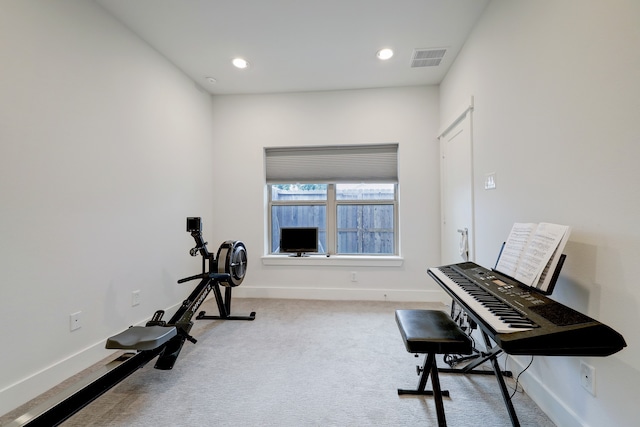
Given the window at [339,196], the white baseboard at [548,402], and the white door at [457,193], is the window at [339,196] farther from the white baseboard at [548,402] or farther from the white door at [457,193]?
the white baseboard at [548,402]

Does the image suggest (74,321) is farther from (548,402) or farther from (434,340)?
(548,402)

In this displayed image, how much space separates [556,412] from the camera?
4.87 feet

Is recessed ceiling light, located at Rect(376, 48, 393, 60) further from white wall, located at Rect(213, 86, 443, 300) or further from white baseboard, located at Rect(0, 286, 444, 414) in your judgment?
white baseboard, located at Rect(0, 286, 444, 414)

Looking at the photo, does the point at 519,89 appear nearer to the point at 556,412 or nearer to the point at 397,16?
the point at 397,16

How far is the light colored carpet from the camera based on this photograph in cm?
154

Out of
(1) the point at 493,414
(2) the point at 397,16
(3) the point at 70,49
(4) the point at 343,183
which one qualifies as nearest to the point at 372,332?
(1) the point at 493,414

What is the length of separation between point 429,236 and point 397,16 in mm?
2458

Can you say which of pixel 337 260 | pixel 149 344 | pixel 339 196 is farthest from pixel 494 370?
pixel 339 196

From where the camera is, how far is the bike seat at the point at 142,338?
1704mm

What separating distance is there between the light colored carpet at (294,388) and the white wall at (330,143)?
1003 millimetres

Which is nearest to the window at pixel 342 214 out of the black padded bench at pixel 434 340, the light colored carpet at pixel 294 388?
the light colored carpet at pixel 294 388

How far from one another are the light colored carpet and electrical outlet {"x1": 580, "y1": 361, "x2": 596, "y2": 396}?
394 millimetres

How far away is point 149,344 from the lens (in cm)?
172

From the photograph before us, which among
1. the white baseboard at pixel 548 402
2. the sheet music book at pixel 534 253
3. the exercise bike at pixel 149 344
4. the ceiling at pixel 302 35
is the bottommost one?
the white baseboard at pixel 548 402
